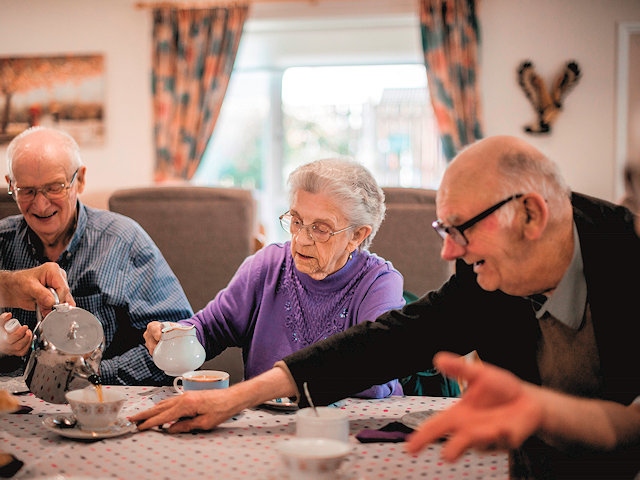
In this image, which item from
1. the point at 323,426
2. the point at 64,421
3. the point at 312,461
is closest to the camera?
the point at 312,461

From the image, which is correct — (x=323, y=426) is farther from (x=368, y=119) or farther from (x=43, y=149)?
(x=368, y=119)

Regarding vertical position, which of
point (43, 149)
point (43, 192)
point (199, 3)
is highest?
point (199, 3)

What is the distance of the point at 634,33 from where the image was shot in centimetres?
515

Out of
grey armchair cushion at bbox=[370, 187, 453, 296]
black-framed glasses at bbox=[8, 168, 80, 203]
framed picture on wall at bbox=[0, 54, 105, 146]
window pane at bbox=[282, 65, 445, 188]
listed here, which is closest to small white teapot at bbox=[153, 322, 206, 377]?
black-framed glasses at bbox=[8, 168, 80, 203]

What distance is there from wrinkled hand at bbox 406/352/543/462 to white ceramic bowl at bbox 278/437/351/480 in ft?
0.76

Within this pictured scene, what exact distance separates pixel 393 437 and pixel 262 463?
0.27 m

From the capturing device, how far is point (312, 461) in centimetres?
107

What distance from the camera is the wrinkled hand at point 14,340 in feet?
5.49

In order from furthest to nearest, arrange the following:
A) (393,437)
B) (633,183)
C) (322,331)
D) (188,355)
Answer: (322,331) → (188,355) → (393,437) → (633,183)

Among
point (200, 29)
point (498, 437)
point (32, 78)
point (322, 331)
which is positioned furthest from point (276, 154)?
point (498, 437)

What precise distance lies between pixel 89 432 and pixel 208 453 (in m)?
0.25

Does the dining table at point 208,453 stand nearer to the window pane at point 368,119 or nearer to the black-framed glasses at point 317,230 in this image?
the black-framed glasses at point 317,230

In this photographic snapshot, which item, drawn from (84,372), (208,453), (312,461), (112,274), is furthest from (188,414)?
(112,274)

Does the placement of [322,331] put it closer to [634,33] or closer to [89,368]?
[89,368]
